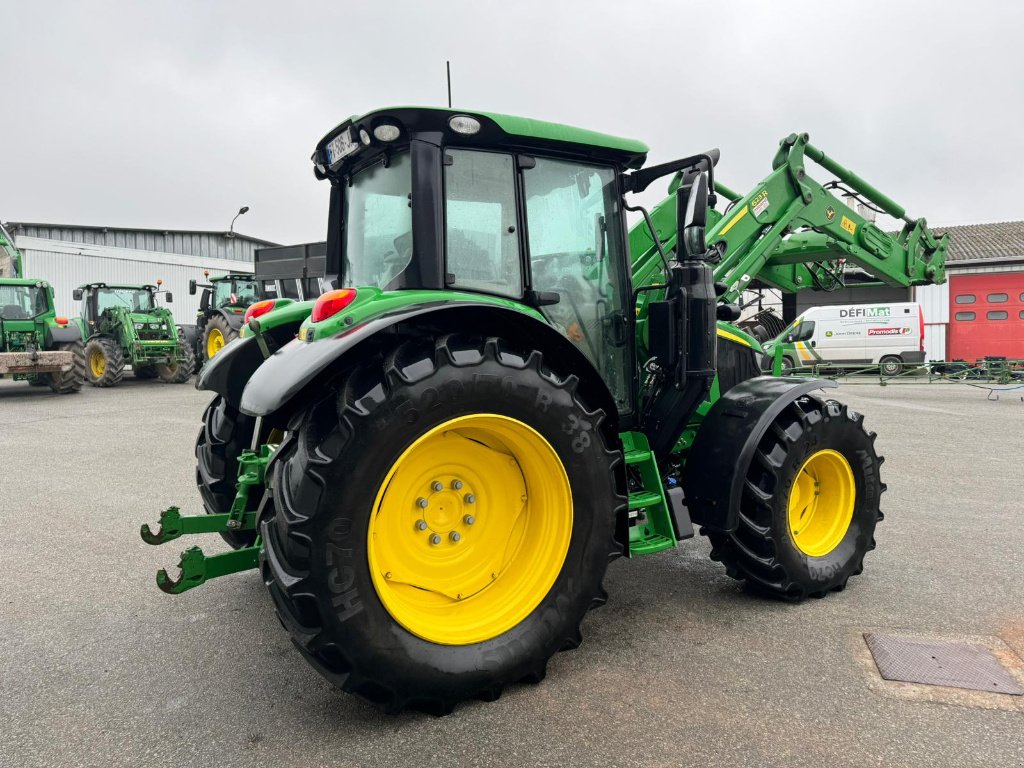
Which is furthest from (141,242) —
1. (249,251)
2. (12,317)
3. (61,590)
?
(61,590)

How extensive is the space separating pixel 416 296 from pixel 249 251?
118 feet

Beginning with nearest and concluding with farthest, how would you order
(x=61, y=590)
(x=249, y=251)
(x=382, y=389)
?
1. (x=382, y=389)
2. (x=61, y=590)
3. (x=249, y=251)

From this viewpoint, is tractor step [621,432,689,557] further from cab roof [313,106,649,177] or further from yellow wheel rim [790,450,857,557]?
cab roof [313,106,649,177]

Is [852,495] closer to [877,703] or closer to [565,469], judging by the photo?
[877,703]

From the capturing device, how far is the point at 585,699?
247 cm

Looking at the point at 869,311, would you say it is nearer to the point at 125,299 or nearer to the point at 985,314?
the point at 985,314

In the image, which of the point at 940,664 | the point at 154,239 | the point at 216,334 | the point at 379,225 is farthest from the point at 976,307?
the point at 154,239

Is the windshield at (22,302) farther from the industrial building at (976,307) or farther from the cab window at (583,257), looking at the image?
the industrial building at (976,307)

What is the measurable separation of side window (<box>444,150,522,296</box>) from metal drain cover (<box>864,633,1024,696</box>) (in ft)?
6.93

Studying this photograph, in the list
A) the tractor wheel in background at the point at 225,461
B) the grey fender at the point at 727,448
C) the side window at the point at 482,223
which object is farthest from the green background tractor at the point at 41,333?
the grey fender at the point at 727,448

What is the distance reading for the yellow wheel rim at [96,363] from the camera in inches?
626

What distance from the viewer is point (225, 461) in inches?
140

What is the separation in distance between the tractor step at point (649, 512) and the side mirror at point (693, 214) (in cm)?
96

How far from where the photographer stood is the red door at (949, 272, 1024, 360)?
71.3ft
